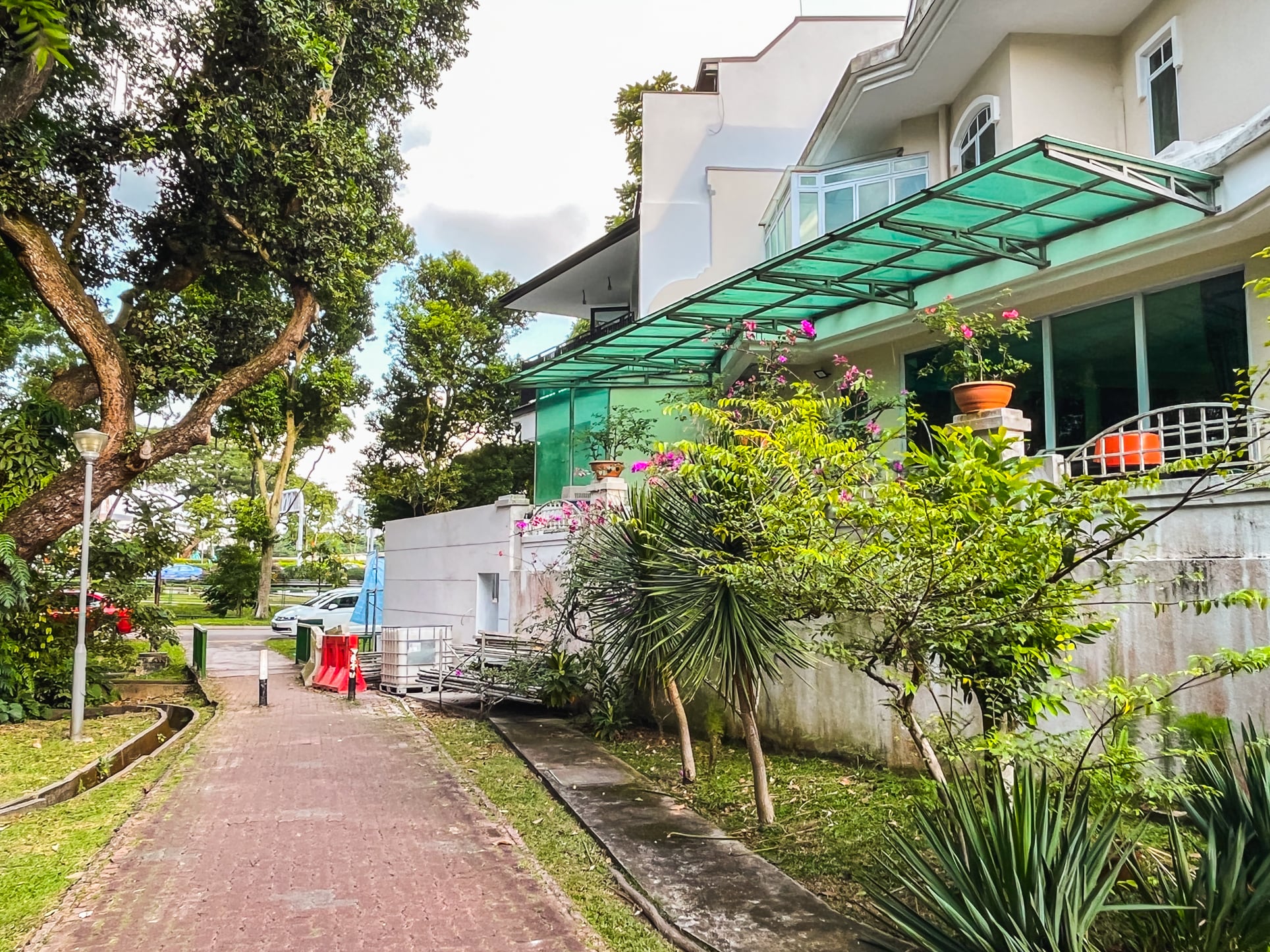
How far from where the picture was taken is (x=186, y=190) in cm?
1359

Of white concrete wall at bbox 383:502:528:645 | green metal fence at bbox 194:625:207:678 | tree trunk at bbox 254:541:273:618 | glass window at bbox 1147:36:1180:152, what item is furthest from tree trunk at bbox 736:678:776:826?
tree trunk at bbox 254:541:273:618

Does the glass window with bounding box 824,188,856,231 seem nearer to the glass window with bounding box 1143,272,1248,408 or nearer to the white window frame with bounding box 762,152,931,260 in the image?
the white window frame with bounding box 762,152,931,260

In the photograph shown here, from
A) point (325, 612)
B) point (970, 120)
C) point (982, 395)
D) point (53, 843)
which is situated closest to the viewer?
point (53, 843)

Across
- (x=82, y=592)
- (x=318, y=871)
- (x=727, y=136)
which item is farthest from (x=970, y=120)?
(x=82, y=592)

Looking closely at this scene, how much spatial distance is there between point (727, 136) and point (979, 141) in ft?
24.1

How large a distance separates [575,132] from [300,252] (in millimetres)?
11880

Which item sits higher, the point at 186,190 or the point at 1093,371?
the point at 186,190

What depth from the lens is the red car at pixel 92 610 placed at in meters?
12.3

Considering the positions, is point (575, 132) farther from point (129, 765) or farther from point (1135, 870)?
point (1135, 870)

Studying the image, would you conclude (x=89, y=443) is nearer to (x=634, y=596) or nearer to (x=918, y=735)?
(x=634, y=596)

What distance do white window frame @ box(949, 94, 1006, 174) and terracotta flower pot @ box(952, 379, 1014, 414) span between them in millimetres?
5301

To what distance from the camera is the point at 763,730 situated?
8.71 meters

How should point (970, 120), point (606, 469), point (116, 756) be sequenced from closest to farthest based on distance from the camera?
point (116, 756), point (606, 469), point (970, 120)

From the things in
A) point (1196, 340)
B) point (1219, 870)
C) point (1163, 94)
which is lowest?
point (1219, 870)
